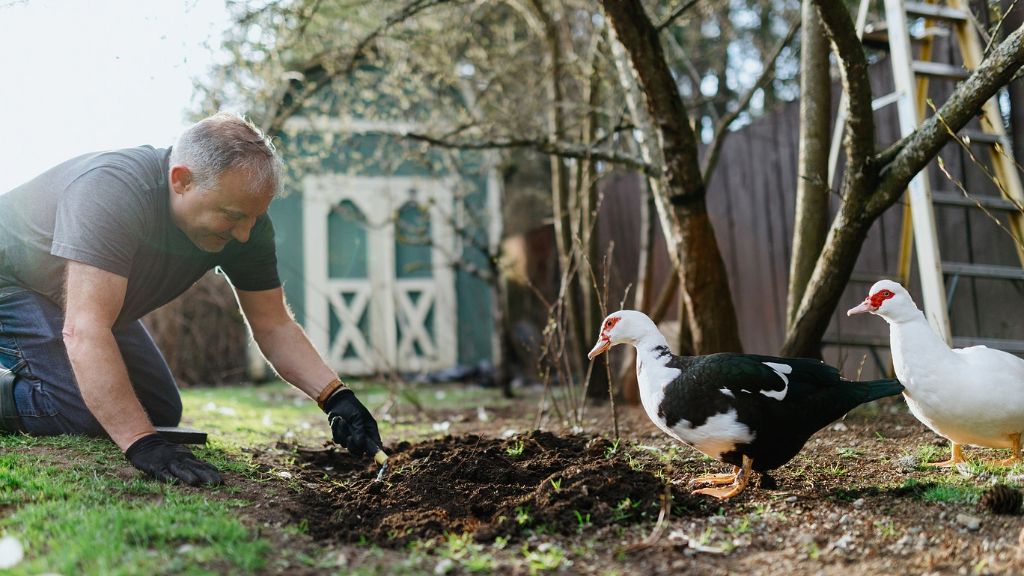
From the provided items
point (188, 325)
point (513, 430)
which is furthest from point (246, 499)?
point (188, 325)

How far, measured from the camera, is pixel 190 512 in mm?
2525

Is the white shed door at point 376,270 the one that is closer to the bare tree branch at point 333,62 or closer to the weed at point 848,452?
the bare tree branch at point 333,62

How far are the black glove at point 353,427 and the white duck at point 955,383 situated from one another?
2.19 meters

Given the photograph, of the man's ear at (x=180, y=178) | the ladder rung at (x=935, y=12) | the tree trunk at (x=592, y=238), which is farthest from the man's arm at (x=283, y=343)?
the ladder rung at (x=935, y=12)

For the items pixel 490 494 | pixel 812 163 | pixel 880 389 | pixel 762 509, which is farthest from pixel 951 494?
pixel 812 163

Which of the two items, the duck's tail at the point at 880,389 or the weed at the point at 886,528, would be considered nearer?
the weed at the point at 886,528

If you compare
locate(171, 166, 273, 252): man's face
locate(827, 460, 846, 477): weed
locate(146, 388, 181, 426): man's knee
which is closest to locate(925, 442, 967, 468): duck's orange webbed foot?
locate(827, 460, 846, 477): weed

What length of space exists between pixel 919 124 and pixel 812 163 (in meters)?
0.56

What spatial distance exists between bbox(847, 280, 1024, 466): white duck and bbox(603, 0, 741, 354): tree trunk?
1184 millimetres

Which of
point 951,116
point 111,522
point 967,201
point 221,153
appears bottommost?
point 111,522

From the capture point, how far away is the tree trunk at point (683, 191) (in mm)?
4051

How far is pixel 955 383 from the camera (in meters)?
3.10

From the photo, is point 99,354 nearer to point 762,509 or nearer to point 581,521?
point 581,521

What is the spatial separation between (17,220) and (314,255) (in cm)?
804
